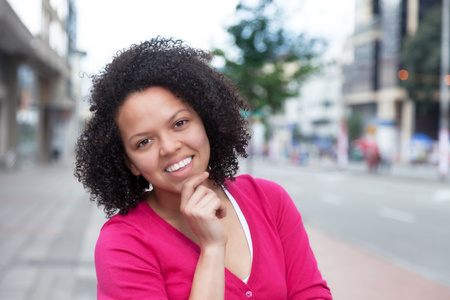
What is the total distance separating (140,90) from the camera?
145 centimetres

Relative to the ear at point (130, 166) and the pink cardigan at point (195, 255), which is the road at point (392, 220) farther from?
the ear at point (130, 166)

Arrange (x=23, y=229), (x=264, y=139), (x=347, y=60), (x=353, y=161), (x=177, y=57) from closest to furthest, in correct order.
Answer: (x=177, y=57)
(x=23, y=229)
(x=353, y=161)
(x=347, y=60)
(x=264, y=139)

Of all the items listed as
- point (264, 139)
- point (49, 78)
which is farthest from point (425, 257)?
point (264, 139)

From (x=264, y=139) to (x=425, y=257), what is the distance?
229ft

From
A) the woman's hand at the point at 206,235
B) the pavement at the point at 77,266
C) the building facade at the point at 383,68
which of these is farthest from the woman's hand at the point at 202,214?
the building facade at the point at 383,68

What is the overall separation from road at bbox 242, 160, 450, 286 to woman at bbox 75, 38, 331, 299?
14.8 ft

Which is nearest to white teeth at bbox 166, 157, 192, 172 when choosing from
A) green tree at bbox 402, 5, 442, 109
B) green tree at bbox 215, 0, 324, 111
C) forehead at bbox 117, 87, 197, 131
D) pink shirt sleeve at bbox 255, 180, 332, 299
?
forehead at bbox 117, 87, 197, 131

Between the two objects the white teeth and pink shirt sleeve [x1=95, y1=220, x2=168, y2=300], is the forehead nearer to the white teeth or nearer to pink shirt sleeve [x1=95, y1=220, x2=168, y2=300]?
the white teeth

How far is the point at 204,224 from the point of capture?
1.39 m

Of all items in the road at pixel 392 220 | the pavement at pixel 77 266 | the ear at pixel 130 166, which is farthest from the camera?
the road at pixel 392 220

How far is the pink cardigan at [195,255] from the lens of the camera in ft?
4.39

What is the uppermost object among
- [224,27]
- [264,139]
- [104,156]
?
[224,27]

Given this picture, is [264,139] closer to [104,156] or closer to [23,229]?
[23,229]

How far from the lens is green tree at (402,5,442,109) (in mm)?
37059
